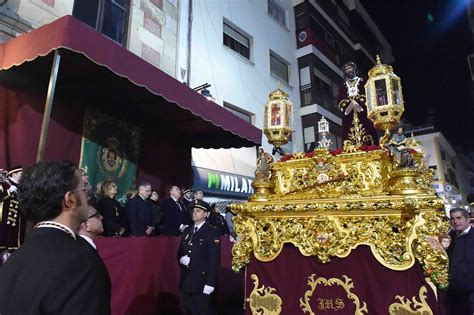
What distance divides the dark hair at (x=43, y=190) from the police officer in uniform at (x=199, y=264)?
8.08 feet

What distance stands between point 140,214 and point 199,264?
4.90 feet

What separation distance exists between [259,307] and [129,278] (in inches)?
63.9

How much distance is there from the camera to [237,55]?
33.8 ft

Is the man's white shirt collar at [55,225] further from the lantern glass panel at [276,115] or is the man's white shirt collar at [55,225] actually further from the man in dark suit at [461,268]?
the man in dark suit at [461,268]

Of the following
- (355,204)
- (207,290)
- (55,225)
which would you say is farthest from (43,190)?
(207,290)

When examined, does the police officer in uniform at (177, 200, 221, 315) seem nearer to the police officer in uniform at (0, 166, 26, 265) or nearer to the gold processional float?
the gold processional float

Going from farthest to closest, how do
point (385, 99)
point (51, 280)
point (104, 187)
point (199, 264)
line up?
point (104, 187) < point (199, 264) < point (385, 99) < point (51, 280)

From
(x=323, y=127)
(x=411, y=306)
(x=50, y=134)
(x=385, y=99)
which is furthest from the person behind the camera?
(x=50, y=134)

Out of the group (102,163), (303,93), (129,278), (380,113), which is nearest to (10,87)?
(102,163)

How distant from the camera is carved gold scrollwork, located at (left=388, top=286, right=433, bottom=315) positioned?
6.81 ft

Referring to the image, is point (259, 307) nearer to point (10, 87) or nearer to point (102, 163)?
point (102, 163)

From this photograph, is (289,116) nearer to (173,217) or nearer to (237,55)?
(173,217)

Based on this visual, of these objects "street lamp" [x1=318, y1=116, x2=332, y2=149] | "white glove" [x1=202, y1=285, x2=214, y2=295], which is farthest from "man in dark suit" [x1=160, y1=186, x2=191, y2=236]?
"street lamp" [x1=318, y1=116, x2=332, y2=149]

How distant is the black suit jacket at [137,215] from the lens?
→ 4539 millimetres
